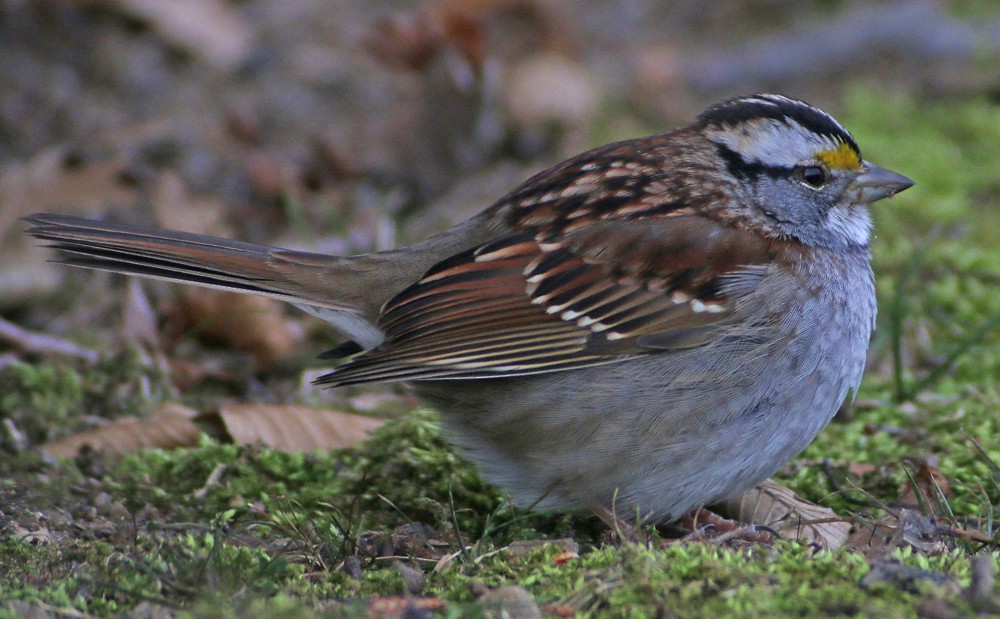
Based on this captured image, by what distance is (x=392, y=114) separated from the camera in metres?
7.23

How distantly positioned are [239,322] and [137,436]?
1.05 meters

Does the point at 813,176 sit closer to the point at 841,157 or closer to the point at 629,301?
the point at 841,157

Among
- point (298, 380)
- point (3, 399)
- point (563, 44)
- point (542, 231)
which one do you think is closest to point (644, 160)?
point (542, 231)

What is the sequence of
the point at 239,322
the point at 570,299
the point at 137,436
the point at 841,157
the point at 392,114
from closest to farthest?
the point at 570,299 → the point at 841,157 → the point at 137,436 → the point at 239,322 → the point at 392,114

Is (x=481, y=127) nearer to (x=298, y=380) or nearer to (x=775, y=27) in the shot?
(x=298, y=380)

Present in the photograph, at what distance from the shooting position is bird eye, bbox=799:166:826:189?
3.85 metres

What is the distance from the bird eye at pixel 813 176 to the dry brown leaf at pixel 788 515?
1.01 meters

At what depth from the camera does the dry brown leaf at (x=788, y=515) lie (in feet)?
10.5

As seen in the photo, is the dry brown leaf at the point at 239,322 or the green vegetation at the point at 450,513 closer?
the green vegetation at the point at 450,513

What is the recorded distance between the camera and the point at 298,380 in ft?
15.9

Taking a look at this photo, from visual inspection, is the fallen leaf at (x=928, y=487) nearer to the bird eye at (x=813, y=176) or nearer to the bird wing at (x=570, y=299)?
the bird wing at (x=570, y=299)

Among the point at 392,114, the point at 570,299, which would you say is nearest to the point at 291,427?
the point at 570,299

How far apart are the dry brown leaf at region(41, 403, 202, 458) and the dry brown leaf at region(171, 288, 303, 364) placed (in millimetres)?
860

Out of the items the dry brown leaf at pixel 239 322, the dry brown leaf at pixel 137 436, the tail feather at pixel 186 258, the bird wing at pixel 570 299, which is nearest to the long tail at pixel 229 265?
the tail feather at pixel 186 258
